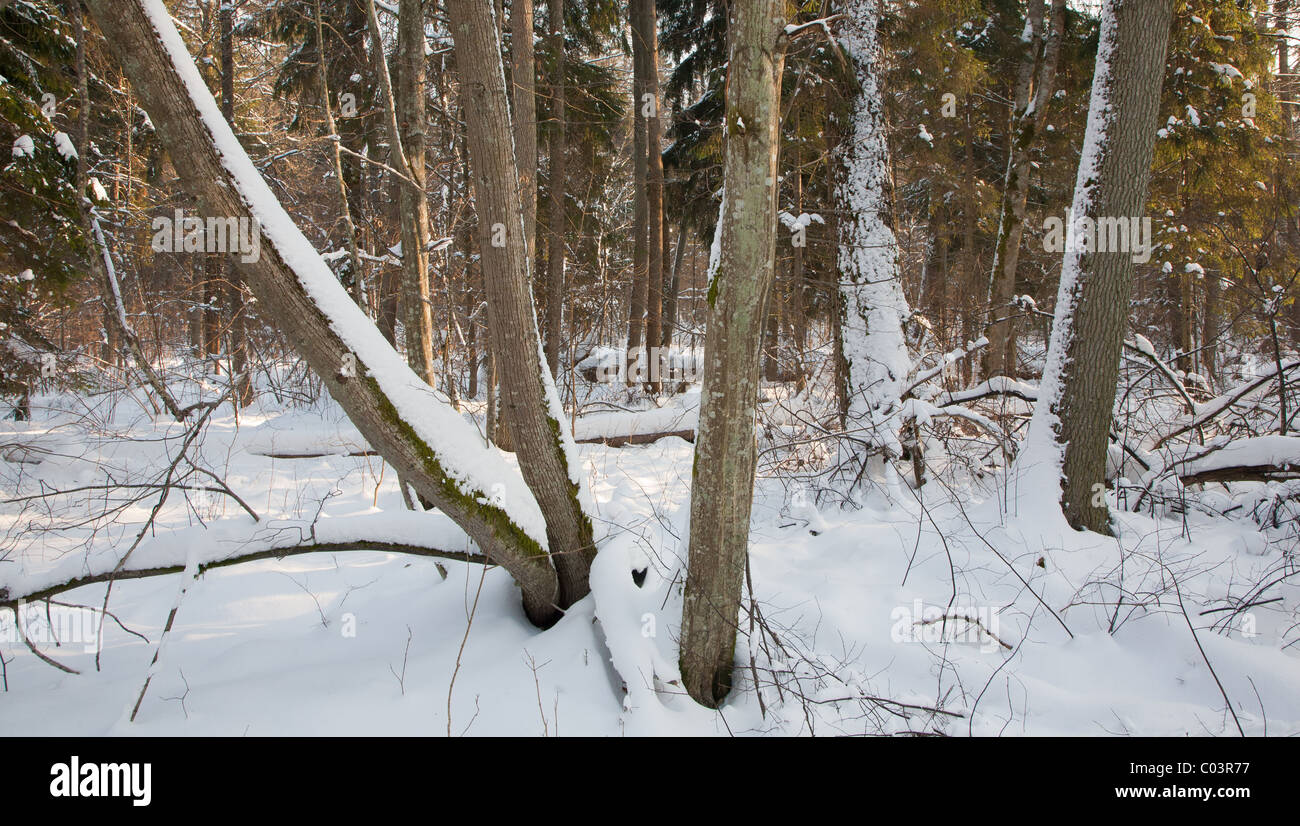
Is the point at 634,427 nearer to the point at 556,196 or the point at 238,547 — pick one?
the point at 556,196

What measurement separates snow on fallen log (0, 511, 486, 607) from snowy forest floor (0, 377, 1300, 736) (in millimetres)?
29

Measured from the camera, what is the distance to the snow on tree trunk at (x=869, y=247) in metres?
5.79

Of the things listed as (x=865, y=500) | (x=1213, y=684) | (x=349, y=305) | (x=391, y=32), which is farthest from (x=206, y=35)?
(x=1213, y=684)

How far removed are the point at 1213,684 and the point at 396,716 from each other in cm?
408

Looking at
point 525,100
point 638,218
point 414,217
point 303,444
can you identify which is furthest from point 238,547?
point 638,218

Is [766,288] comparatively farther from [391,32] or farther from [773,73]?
[391,32]

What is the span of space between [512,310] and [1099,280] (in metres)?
4.33

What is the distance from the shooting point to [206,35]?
948 cm

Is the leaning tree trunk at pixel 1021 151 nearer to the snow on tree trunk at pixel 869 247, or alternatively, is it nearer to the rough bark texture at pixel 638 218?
the snow on tree trunk at pixel 869 247

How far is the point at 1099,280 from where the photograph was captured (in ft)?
14.2

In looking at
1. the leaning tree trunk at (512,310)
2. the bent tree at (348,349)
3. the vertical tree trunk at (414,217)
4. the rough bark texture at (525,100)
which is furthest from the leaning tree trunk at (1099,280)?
the vertical tree trunk at (414,217)

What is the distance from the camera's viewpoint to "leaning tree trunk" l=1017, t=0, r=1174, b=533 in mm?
4121

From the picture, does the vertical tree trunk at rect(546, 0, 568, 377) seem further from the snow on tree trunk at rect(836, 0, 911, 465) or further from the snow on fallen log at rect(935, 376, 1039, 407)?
the snow on fallen log at rect(935, 376, 1039, 407)

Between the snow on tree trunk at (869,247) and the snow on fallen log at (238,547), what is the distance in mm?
4119
